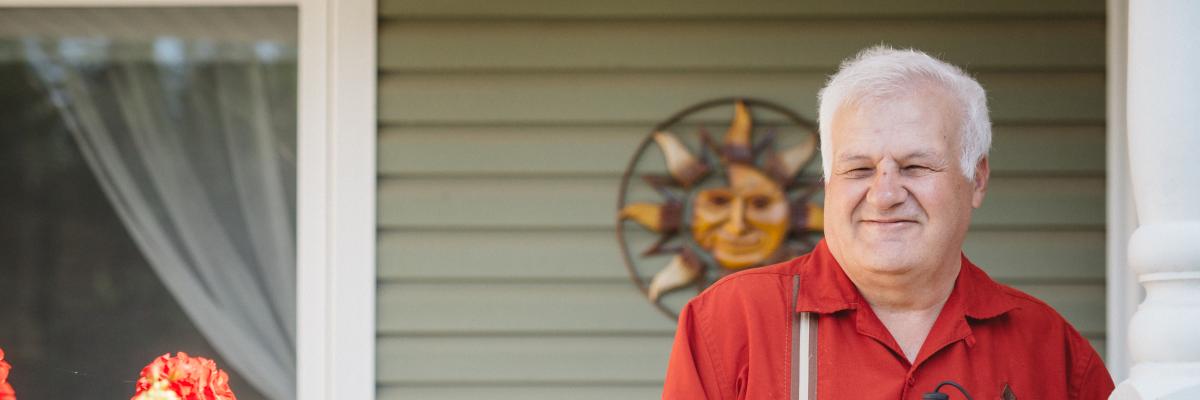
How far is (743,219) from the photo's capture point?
2.95m

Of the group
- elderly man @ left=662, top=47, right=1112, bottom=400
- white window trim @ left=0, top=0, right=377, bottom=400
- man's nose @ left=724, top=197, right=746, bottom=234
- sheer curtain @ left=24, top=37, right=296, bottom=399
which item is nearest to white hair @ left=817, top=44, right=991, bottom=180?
elderly man @ left=662, top=47, right=1112, bottom=400

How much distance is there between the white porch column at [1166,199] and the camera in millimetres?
1696

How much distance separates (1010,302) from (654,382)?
4.20ft

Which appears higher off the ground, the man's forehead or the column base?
the man's forehead

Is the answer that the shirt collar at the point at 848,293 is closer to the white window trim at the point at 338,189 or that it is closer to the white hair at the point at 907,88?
the white hair at the point at 907,88

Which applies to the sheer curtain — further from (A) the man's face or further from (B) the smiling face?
(A) the man's face

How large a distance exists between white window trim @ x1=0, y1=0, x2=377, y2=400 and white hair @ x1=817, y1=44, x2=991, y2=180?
1.49m

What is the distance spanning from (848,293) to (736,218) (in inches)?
45.1

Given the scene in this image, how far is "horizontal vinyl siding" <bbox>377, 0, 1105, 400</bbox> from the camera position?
2.99 meters

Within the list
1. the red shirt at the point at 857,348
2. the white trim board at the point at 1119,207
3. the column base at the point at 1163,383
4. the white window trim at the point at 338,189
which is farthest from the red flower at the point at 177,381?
the white trim board at the point at 1119,207

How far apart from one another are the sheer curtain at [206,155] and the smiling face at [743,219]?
3.23 ft

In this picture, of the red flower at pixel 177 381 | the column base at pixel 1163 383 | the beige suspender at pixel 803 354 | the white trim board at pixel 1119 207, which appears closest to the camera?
the column base at pixel 1163 383

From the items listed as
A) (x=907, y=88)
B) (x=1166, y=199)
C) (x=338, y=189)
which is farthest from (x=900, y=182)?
(x=338, y=189)

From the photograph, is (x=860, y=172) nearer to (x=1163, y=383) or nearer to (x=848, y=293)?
(x=848, y=293)
